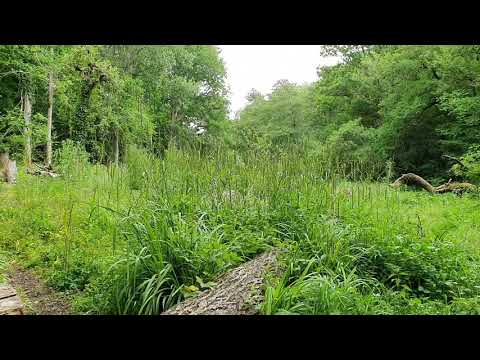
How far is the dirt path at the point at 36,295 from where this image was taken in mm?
2271

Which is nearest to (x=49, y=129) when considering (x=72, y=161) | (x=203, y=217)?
(x=72, y=161)

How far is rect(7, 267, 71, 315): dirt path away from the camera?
2.27 meters

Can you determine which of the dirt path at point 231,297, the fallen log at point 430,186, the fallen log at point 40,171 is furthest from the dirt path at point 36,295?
the fallen log at point 430,186

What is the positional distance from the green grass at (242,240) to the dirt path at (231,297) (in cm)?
8

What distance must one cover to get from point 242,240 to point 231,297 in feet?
2.17

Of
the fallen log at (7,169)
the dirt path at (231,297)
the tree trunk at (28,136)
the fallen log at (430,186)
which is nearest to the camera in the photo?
the dirt path at (231,297)

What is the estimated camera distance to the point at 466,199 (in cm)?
532

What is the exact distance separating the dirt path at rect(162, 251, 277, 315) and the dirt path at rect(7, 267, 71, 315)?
0.93 metres

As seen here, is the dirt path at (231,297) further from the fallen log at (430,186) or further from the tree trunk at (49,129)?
the fallen log at (430,186)

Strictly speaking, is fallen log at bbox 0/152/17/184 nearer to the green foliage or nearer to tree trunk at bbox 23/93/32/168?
tree trunk at bbox 23/93/32/168

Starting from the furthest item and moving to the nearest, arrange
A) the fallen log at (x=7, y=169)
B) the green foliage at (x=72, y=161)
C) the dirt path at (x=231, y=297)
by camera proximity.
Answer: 1. the fallen log at (x=7, y=169)
2. the green foliage at (x=72, y=161)
3. the dirt path at (x=231, y=297)

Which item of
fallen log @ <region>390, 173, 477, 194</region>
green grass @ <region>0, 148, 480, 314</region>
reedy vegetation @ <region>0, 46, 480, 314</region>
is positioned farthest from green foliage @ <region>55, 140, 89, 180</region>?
fallen log @ <region>390, 173, 477, 194</region>
